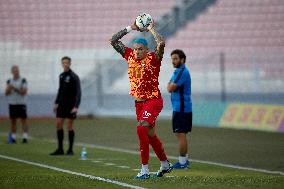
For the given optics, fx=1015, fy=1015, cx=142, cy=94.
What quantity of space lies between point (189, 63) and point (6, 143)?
13.9m

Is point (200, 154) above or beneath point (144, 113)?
beneath

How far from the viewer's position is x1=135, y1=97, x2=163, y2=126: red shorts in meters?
15.5

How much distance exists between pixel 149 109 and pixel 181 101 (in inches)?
108

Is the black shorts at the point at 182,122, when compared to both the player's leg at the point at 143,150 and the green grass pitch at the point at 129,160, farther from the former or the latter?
the player's leg at the point at 143,150

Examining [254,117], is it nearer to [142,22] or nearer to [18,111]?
[18,111]

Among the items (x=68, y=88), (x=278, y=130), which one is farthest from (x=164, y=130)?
(x=68, y=88)

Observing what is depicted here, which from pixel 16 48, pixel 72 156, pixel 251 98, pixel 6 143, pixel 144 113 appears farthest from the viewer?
pixel 16 48

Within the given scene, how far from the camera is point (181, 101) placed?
59.9 feet

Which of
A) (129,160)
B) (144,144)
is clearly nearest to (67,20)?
(129,160)

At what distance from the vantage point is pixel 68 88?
22266 mm

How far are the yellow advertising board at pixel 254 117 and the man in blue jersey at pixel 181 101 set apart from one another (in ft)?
35.1

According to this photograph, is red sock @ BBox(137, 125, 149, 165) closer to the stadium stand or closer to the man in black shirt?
the man in black shirt

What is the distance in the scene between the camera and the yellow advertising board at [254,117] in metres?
29.1

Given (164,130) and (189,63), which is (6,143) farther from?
(189,63)
